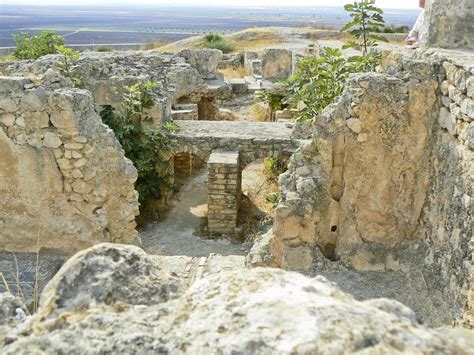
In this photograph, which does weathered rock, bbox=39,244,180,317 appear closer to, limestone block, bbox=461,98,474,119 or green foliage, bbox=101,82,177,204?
limestone block, bbox=461,98,474,119

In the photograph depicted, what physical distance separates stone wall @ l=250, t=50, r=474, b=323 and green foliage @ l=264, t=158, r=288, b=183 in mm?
7215

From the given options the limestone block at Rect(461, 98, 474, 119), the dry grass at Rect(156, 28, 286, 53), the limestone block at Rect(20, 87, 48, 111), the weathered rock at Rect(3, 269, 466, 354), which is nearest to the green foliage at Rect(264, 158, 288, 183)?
the limestone block at Rect(20, 87, 48, 111)

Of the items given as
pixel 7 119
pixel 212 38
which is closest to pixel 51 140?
pixel 7 119

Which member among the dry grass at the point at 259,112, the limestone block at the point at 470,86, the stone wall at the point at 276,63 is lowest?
the dry grass at the point at 259,112

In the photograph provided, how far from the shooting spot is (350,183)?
16.1 feet

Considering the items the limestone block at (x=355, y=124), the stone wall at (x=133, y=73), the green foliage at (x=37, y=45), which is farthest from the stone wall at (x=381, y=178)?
the green foliage at (x=37, y=45)

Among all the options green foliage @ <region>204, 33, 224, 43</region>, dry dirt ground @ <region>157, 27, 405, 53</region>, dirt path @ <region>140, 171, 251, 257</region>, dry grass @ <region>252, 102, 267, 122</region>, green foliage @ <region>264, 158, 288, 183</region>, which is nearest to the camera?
dirt path @ <region>140, 171, 251, 257</region>

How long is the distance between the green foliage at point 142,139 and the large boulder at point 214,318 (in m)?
8.42

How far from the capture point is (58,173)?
5176mm

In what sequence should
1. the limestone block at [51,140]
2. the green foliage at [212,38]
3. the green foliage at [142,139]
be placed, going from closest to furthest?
1. the limestone block at [51,140]
2. the green foliage at [142,139]
3. the green foliage at [212,38]

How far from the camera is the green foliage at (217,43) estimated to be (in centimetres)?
3278

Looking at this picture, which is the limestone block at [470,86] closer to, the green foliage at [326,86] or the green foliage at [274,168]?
the green foliage at [326,86]

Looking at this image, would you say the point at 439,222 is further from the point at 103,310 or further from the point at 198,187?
the point at 198,187

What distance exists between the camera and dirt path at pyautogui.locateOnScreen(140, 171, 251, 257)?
32.4 ft
